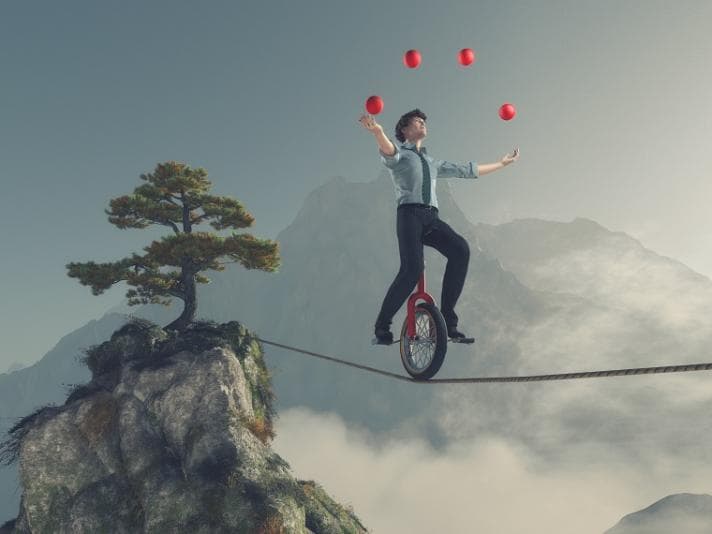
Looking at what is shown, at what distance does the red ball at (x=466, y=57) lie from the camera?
5.19 metres

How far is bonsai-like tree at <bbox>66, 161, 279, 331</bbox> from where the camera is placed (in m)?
17.5

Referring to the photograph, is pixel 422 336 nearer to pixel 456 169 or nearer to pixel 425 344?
pixel 425 344

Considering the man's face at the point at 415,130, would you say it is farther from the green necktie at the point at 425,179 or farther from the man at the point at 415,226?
the green necktie at the point at 425,179

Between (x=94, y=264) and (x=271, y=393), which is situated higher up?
(x=94, y=264)

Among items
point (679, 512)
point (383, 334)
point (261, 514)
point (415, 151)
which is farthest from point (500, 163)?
point (679, 512)

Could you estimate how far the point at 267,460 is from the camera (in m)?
15.2

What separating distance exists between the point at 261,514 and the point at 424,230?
35.3ft

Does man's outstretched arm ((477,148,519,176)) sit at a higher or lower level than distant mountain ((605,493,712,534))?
lower

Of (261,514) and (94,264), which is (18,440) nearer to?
(94,264)

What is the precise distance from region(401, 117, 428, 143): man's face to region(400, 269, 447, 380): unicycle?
1761 millimetres

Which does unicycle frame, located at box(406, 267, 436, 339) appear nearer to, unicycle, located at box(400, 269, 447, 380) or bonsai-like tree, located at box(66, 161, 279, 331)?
unicycle, located at box(400, 269, 447, 380)

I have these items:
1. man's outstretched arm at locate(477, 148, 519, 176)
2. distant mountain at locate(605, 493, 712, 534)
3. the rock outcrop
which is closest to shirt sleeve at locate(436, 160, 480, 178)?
man's outstretched arm at locate(477, 148, 519, 176)

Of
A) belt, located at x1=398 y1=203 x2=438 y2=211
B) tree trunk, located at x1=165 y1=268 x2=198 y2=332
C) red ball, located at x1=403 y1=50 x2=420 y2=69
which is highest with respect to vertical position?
tree trunk, located at x1=165 y1=268 x2=198 y2=332

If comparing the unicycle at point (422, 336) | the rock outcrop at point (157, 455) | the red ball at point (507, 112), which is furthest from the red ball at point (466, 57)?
the rock outcrop at point (157, 455)
